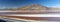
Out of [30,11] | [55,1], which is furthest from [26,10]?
[55,1]

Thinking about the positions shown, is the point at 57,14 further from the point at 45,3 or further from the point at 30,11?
the point at 30,11

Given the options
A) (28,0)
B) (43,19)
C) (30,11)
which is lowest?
(43,19)

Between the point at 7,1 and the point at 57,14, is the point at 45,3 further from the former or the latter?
the point at 7,1

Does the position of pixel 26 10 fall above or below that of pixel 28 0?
below

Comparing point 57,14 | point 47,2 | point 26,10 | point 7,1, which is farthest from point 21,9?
point 57,14

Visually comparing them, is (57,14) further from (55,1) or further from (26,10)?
(26,10)

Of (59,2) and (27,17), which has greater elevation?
(59,2)

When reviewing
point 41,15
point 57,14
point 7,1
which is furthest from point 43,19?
point 7,1
